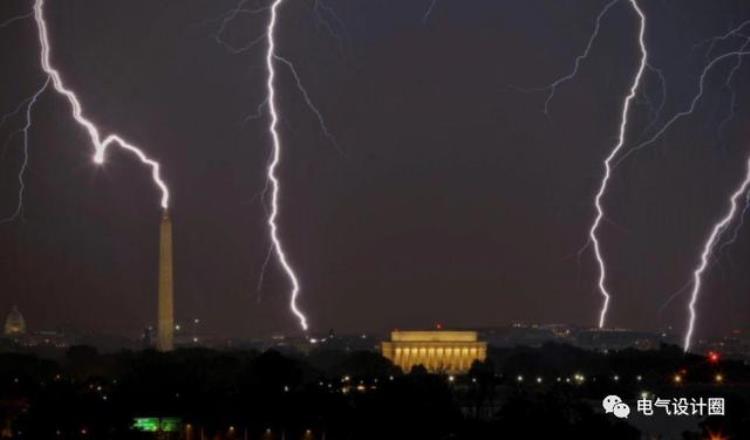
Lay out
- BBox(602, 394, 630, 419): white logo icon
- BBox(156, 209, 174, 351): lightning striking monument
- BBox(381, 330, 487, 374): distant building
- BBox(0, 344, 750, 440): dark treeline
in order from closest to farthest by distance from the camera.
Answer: BBox(602, 394, 630, 419): white logo icon < BBox(0, 344, 750, 440): dark treeline < BBox(156, 209, 174, 351): lightning striking monument < BBox(381, 330, 487, 374): distant building

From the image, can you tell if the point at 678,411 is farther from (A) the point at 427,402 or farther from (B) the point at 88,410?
(B) the point at 88,410

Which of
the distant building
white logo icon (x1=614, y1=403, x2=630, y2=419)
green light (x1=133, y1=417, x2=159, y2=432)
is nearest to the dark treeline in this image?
white logo icon (x1=614, y1=403, x2=630, y2=419)

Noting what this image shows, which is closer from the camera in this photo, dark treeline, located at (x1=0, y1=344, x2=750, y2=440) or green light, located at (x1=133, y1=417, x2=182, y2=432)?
dark treeline, located at (x1=0, y1=344, x2=750, y2=440)

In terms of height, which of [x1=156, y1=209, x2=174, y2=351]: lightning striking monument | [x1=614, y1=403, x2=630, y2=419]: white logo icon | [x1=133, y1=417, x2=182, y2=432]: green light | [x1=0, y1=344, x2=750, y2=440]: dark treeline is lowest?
[x1=133, y1=417, x2=182, y2=432]: green light

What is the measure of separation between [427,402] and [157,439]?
820 cm

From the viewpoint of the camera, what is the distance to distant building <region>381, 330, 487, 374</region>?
131 meters

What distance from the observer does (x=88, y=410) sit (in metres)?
57.1

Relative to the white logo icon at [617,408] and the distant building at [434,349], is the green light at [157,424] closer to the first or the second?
the white logo icon at [617,408]

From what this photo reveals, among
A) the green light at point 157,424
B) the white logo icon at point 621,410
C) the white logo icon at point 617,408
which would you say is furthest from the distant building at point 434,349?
the white logo icon at point 621,410

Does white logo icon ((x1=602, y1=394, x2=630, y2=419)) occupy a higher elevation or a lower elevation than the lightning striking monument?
lower

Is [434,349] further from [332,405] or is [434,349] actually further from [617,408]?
[617,408]

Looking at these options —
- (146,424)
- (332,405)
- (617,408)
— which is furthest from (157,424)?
(617,408)

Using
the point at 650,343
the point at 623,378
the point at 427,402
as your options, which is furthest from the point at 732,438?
the point at 650,343

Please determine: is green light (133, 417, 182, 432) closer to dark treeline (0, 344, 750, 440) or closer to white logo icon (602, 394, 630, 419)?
dark treeline (0, 344, 750, 440)
